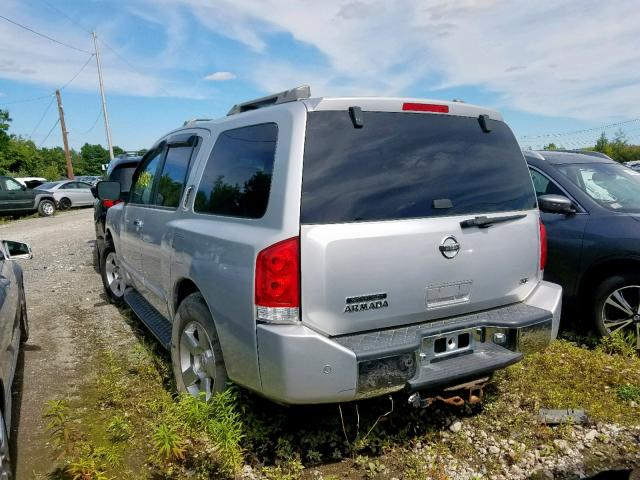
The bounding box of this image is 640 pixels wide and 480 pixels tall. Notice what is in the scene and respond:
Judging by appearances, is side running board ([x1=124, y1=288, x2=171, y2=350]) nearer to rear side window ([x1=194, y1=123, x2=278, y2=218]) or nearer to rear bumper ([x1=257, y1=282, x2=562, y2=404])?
rear side window ([x1=194, y1=123, x2=278, y2=218])

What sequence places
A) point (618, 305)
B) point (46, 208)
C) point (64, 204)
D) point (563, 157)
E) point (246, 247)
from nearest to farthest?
point (246, 247) → point (618, 305) → point (563, 157) → point (46, 208) → point (64, 204)

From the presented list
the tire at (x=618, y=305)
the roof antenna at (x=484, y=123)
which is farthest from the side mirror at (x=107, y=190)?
the tire at (x=618, y=305)

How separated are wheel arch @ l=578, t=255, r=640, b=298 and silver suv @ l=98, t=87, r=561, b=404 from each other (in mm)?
1433

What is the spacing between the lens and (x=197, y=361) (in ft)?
10.7

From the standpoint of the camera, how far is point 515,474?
280 centimetres

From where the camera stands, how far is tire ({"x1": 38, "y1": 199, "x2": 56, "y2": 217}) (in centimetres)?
2141

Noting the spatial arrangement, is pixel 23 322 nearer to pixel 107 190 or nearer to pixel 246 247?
pixel 107 190

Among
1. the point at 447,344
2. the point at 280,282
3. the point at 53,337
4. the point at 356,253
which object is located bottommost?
the point at 53,337

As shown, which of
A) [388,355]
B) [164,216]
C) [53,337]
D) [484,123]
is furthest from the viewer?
[53,337]

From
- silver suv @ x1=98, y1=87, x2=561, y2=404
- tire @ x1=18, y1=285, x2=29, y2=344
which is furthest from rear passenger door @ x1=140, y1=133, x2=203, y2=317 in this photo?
tire @ x1=18, y1=285, x2=29, y2=344

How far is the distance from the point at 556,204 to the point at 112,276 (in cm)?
532

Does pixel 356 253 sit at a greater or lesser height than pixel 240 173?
lesser

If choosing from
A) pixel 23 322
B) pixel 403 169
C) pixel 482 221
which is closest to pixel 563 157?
pixel 482 221

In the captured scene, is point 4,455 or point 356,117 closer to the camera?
point 4,455
